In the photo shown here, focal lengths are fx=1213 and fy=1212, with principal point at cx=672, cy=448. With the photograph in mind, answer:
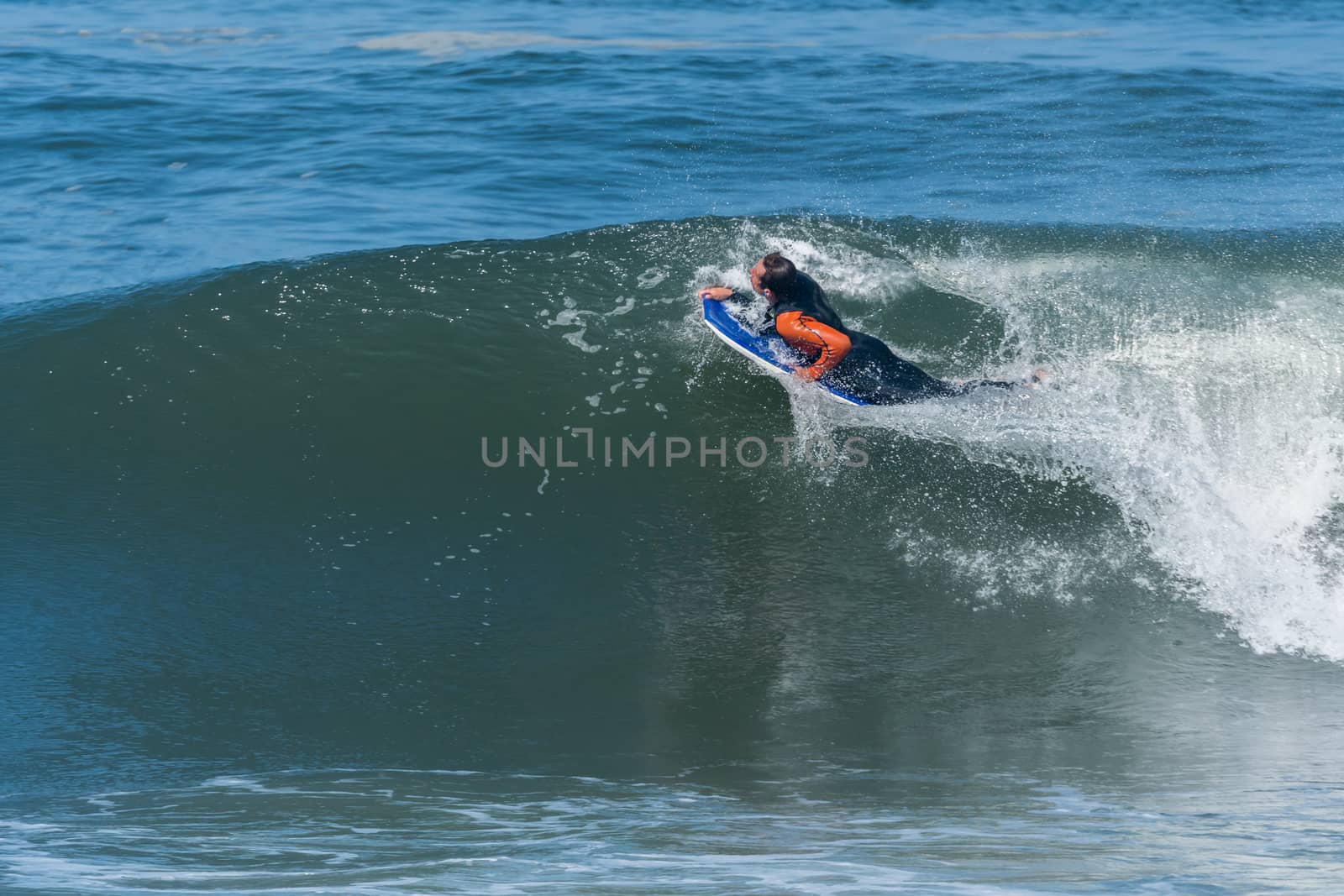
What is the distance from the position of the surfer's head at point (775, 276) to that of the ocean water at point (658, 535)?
2.56 ft

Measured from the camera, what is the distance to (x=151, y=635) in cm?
640

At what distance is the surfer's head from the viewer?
7590mm

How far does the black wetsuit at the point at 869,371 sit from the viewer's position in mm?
7688

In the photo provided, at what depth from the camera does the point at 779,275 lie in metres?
7.61

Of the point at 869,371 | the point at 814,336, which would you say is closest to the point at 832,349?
the point at 814,336

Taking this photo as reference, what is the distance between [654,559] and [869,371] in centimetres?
187

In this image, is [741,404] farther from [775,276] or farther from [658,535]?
[658,535]

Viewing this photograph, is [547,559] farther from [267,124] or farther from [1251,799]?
[267,124]

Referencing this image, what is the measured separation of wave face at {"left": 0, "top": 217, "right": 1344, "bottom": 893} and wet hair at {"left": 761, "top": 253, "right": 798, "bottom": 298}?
0.83 meters

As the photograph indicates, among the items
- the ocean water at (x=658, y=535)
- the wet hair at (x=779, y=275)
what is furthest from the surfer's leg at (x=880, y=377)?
the wet hair at (x=779, y=275)

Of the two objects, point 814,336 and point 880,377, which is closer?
point 814,336

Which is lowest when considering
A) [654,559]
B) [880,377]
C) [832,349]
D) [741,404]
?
[654,559]

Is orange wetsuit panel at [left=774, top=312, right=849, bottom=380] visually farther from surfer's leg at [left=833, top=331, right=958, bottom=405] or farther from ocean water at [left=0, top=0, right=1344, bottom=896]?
ocean water at [left=0, top=0, right=1344, bottom=896]

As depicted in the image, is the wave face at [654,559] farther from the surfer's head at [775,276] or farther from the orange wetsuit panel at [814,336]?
the surfer's head at [775,276]
